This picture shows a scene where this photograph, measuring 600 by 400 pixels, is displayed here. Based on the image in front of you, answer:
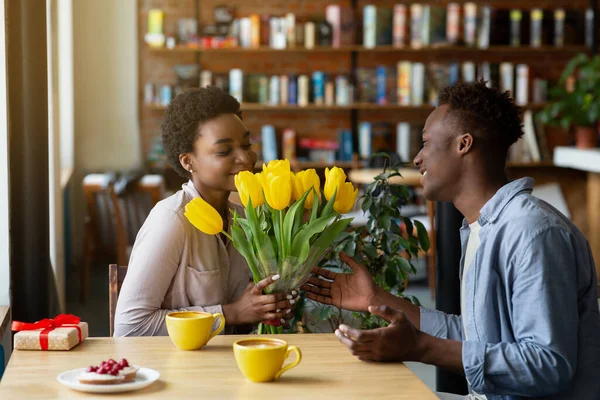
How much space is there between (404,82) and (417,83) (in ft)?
0.34

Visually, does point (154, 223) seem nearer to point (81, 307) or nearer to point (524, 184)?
point (524, 184)

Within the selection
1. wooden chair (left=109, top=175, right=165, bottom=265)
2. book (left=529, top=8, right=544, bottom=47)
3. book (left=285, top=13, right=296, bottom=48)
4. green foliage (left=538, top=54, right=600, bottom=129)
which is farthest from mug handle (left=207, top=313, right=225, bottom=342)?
book (left=529, top=8, right=544, bottom=47)

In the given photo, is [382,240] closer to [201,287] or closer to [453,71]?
[201,287]

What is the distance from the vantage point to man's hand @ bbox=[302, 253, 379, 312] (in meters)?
1.89

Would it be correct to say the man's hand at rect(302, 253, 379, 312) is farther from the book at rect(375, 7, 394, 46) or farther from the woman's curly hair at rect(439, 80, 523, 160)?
the book at rect(375, 7, 394, 46)

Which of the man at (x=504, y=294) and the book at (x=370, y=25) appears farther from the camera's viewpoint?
the book at (x=370, y=25)

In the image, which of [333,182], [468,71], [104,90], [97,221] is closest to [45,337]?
[333,182]

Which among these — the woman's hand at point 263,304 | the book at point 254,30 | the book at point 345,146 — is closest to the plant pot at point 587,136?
the book at point 345,146

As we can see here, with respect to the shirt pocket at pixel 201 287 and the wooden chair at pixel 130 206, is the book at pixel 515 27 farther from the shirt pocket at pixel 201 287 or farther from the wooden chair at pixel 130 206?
the shirt pocket at pixel 201 287

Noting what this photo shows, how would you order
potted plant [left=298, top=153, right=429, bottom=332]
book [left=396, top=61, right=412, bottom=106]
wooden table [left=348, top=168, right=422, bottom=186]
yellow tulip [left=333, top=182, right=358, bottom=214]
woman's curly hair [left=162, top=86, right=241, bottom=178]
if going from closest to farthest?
yellow tulip [left=333, top=182, right=358, bottom=214] < woman's curly hair [left=162, top=86, right=241, bottom=178] < potted plant [left=298, top=153, right=429, bottom=332] < wooden table [left=348, top=168, right=422, bottom=186] < book [left=396, top=61, right=412, bottom=106]

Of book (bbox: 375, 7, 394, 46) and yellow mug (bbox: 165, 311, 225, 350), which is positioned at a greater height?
book (bbox: 375, 7, 394, 46)

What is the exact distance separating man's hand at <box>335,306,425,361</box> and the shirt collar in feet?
1.00

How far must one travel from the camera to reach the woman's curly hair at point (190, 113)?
6.89ft

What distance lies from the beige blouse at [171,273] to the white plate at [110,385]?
430 mm
